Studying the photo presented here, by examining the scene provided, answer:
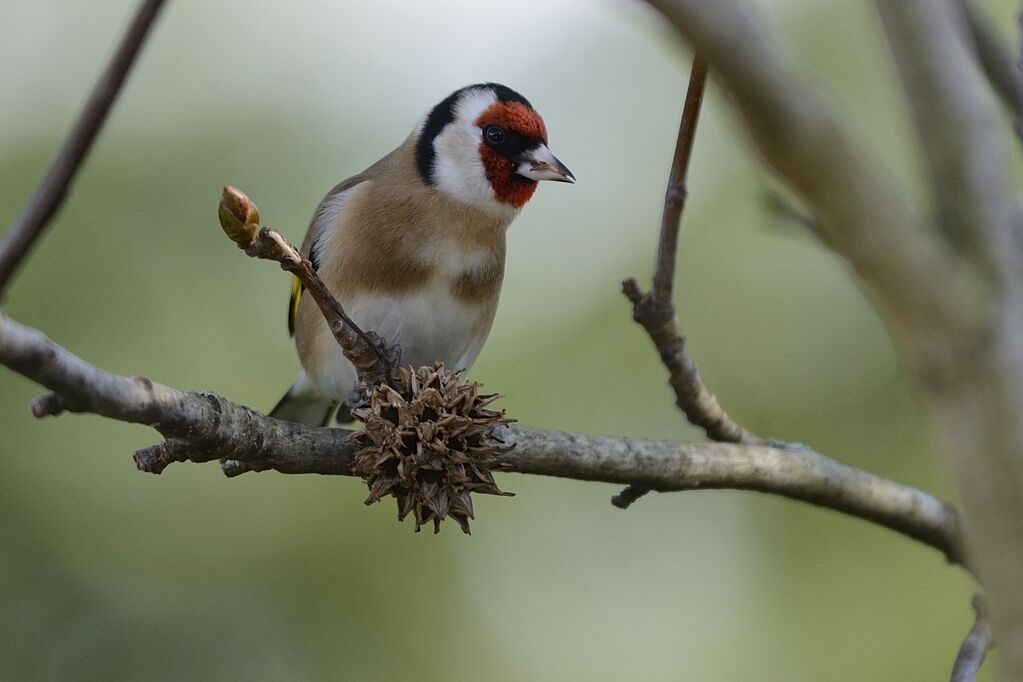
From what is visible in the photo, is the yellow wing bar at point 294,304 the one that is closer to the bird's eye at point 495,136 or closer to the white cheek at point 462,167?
the white cheek at point 462,167

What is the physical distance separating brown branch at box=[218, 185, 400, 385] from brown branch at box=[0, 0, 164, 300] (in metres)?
0.50

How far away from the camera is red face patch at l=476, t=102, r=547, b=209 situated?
3674mm

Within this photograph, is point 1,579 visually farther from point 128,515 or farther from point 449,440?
point 449,440

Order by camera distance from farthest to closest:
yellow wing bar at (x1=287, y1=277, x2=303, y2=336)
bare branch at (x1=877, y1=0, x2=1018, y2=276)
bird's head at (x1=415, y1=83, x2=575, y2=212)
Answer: yellow wing bar at (x1=287, y1=277, x2=303, y2=336), bird's head at (x1=415, y1=83, x2=575, y2=212), bare branch at (x1=877, y1=0, x2=1018, y2=276)

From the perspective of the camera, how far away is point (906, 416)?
624 centimetres

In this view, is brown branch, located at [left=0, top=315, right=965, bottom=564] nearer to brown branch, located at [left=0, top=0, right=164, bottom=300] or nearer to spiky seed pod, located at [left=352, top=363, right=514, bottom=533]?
spiky seed pod, located at [left=352, top=363, right=514, bottom=533]

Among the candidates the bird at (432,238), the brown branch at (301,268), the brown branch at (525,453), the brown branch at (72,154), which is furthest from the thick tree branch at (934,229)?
the bird at (432,238)

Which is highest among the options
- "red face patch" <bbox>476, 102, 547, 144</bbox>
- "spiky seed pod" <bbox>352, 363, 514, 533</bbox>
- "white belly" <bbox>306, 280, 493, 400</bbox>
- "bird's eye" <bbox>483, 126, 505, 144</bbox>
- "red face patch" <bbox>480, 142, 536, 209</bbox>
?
"red face patch" <bbox>476, 102, 547, 144</bbox>

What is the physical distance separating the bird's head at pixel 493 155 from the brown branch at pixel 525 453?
3.83 ft

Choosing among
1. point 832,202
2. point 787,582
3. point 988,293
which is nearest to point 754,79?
point 832,202

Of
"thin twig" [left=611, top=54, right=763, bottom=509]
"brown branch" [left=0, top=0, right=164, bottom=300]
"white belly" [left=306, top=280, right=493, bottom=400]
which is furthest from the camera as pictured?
"white belly" [left=306, top=280, right=493, bottom=400]

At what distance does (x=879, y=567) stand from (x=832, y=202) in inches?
201

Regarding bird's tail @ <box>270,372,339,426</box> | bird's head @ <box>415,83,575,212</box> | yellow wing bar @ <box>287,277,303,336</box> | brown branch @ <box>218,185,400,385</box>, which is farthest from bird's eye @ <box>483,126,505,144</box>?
brown branch @ <box>218,185,400,385</box>

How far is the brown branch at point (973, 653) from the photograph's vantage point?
228 cm
